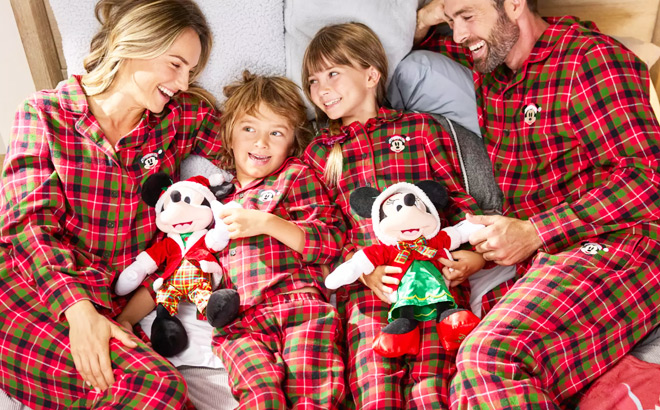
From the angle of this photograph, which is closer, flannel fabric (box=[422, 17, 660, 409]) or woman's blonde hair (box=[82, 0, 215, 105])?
flannel fabric (box=[422, 17, 660, 409])

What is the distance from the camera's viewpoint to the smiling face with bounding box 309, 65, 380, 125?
5.77 feet

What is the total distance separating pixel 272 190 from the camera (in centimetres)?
172

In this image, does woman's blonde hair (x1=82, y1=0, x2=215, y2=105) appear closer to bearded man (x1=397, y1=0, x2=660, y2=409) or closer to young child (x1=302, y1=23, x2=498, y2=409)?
young child (x1=302, y1=23, x2=498, y2=409)

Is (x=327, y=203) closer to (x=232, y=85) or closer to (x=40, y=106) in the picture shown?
(x=232, y=85)

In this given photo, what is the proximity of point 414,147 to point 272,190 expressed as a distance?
42 centimetres

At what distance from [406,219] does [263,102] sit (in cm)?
56

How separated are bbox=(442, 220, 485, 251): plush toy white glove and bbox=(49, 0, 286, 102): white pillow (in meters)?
0.71

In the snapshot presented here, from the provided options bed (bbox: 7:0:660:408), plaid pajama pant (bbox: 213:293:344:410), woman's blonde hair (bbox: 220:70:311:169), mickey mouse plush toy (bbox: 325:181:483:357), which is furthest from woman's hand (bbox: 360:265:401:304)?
bed (bbox: 7:0:660:408)

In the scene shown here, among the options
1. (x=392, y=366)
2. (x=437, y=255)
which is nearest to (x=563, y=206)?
(x=437, y=255)

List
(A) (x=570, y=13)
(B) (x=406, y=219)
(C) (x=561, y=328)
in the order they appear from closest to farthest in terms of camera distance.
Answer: (C) (x=561, y=328) → (B) (x=406, y=219) → (A) (x=570, y=13)

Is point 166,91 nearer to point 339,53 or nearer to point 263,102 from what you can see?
point 263,102

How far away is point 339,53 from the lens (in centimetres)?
175

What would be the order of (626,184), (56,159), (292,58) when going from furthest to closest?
(292,58) < (56,159) < (626,184)

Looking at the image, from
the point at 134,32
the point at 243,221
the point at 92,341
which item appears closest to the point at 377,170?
the point at 243,221
